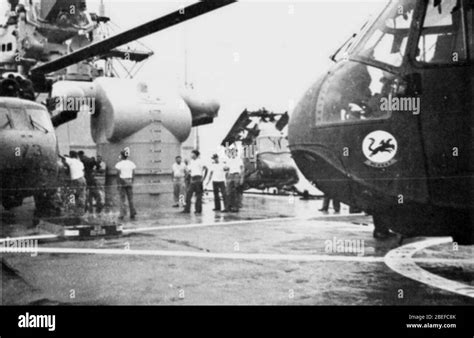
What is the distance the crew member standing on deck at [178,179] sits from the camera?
1531 cm

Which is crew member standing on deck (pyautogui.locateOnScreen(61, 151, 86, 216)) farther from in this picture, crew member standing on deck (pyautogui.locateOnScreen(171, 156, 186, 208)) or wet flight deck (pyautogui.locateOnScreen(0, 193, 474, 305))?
crew member standing on deck (pyautogui.locateOnScreen(171, 156, 186, 208))

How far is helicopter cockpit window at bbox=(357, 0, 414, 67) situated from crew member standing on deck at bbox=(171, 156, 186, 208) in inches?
388

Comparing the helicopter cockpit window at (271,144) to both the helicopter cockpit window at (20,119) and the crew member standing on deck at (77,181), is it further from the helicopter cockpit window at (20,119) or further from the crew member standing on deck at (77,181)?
the helicopter cockpit window at (20,119)

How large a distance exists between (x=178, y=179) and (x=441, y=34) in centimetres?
1047

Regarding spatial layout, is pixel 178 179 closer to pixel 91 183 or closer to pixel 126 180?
pixel 91 183

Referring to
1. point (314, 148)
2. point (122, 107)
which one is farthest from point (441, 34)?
point (122, 107)

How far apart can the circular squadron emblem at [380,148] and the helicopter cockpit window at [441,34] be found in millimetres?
820

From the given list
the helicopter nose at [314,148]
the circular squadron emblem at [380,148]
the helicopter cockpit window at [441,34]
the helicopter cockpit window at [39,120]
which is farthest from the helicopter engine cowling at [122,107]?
the helicopter cockpit window at [441,34]

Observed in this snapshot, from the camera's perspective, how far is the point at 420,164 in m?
5.45

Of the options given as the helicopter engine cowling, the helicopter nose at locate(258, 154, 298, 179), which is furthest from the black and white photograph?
the helicopter nose at locate(258, 154, 298, 179)
